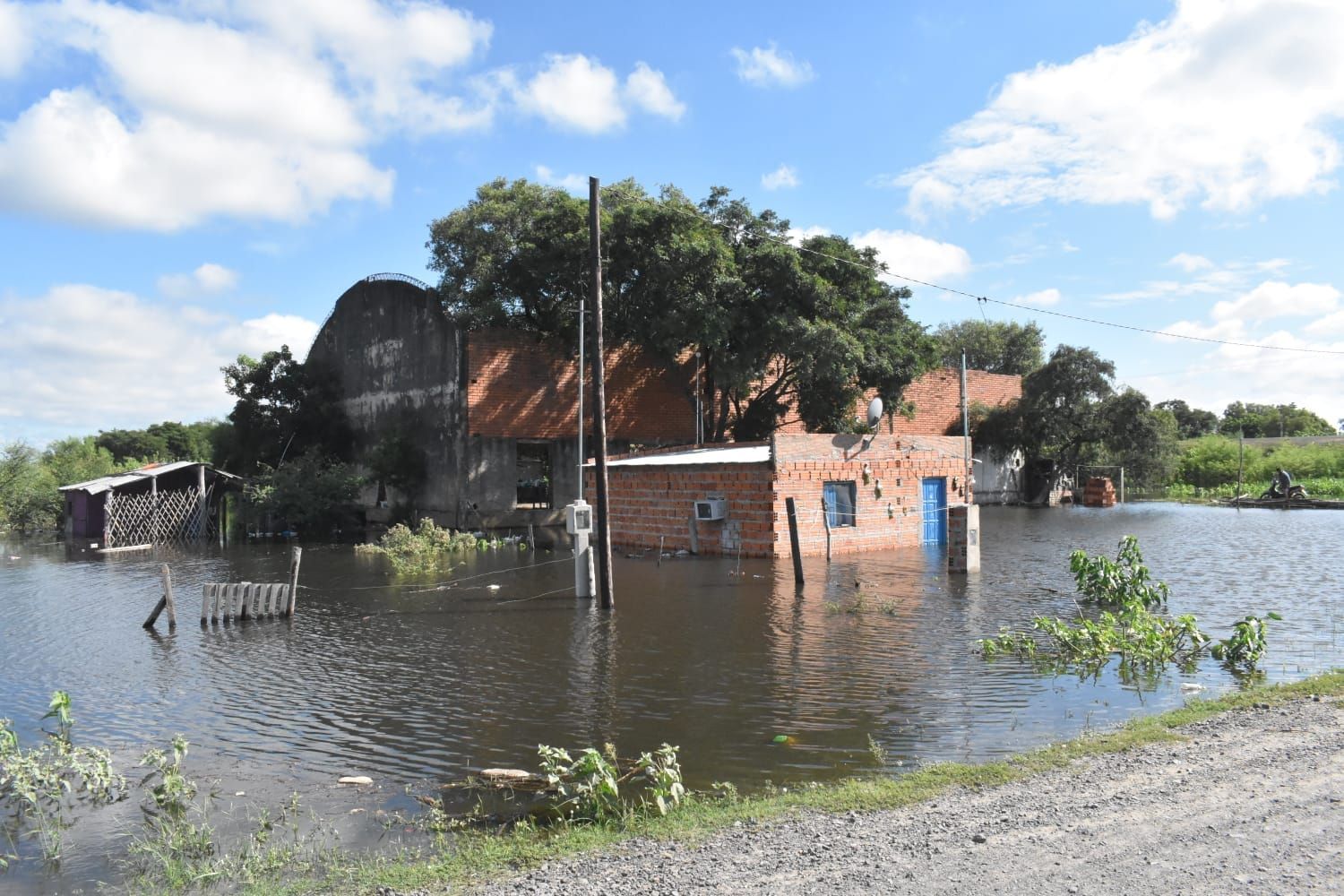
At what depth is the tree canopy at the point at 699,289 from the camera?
2950 cm

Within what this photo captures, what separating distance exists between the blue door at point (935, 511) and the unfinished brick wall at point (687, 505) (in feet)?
19.1

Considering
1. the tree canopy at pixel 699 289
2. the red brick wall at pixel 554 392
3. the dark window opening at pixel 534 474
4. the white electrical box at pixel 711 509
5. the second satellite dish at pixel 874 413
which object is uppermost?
the tree canopy at pixel 699 289

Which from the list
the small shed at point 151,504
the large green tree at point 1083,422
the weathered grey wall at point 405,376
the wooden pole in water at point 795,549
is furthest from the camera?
the large green tree at point 1083,422

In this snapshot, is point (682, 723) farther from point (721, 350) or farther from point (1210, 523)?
point (1210, 523)

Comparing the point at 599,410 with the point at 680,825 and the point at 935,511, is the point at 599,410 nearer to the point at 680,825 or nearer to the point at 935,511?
the point at 680,825

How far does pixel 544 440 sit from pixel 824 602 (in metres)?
18.3

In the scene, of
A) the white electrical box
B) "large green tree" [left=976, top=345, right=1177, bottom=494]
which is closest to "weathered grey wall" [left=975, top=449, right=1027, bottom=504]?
"large green tree" [left=976, top=345, right=1177, bottom=494]

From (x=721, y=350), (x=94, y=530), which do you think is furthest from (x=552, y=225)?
(x=94, y=530)

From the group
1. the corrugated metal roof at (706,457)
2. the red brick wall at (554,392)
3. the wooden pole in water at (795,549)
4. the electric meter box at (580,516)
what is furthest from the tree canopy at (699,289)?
the electric meter box at (580,516)

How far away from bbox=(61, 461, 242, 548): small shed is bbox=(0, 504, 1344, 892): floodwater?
10.2 meters

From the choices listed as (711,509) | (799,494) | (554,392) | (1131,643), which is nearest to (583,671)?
(1131,643)

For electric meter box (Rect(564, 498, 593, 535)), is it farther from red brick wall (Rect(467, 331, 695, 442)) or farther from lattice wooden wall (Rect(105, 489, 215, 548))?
lattice wooden wall (Rect(105, 489, 215, 548))

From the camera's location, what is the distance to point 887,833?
220 inches

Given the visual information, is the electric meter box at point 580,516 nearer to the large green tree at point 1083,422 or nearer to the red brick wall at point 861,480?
the red brick wall at point 861,480
